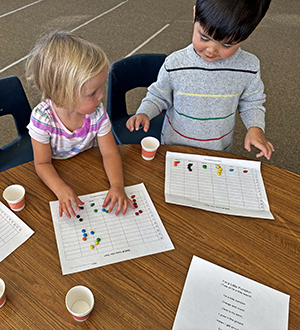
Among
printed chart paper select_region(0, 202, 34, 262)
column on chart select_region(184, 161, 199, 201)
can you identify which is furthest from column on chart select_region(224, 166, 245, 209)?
printed chart paper select_region(0, 202, 34, 262)

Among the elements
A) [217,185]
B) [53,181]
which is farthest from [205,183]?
[53,181]

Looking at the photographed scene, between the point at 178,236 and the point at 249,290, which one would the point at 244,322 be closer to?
the point at 249,290

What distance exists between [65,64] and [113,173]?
0.36 metres

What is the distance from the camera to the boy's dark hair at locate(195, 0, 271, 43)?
85cm

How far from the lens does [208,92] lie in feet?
3.91

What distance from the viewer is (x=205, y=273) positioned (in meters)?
0.74

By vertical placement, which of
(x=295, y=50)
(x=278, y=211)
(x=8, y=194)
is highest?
(x=8, y=194)

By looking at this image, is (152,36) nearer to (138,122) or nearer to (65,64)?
(138,122)

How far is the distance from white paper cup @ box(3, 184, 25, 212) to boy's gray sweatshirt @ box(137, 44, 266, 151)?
0.57 m

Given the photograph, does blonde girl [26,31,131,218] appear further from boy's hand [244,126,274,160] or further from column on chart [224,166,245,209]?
boy's hand [244,126,274,160]

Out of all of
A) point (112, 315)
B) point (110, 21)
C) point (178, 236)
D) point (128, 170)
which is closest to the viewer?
point (112, 315)

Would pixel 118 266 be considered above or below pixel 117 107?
above

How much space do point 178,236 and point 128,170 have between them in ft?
0.99

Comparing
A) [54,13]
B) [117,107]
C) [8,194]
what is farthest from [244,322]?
[54,13]
